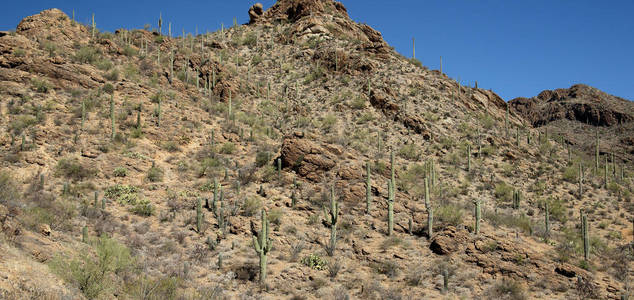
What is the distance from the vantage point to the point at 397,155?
94.7 ft

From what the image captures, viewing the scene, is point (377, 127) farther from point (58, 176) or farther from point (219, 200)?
point (58, 176)

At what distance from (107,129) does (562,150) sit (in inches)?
1462

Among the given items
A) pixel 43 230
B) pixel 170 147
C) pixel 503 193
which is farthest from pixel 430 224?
pixel 170 147

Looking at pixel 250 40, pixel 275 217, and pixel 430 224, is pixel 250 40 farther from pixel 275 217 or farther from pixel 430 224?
pixel 430 224

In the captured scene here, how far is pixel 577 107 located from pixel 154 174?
2386 inches

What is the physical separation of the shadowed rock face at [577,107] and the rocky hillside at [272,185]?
73.0 ft

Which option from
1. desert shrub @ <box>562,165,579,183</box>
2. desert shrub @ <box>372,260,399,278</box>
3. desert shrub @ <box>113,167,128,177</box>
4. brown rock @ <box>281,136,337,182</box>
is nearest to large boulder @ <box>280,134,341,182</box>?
brown rock @ <box>281,136,337,182</box>

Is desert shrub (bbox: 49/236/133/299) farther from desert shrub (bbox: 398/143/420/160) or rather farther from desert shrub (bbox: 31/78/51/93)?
desert shrub (bbox: 398/143/420/160)

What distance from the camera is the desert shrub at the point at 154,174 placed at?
18.8 metres

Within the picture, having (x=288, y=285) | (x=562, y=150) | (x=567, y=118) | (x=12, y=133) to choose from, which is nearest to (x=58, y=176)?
(x=12, y=133)

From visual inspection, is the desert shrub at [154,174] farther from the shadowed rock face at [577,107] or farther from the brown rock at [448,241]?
the shadowed rock face at [577,107]

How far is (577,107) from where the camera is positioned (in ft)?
187

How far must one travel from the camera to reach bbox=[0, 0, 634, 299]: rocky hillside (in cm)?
1206

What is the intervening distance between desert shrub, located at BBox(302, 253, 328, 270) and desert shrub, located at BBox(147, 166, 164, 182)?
897 cm
